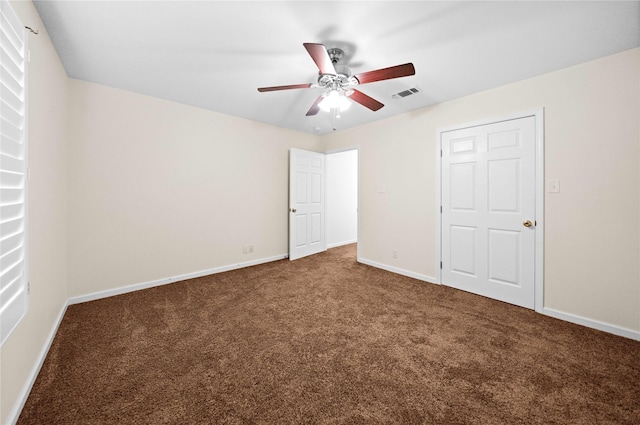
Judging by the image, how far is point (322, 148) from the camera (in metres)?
4.99

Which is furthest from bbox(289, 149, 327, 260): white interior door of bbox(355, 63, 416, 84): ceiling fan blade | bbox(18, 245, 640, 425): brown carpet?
bbox(355, 63, 416, 84): ceiling fan blade

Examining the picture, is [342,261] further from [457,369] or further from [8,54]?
[8,54]

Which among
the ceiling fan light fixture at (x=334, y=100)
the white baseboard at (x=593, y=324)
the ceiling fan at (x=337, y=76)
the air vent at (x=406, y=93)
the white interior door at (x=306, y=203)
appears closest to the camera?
the ceiling fan at (x=337, y=76)

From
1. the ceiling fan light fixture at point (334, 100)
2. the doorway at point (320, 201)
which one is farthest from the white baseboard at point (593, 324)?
the doorway at point (320, 201)

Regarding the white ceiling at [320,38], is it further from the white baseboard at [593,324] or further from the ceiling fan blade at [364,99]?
the white baseboard at [593,324]

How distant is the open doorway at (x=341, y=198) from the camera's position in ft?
18.2

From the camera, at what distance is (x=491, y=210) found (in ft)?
9.41

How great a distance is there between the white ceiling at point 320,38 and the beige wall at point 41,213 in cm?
27

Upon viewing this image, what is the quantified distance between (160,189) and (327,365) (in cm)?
287

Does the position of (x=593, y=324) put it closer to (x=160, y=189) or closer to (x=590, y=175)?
(x=590, y=175)

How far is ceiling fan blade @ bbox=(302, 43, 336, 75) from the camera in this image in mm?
1546

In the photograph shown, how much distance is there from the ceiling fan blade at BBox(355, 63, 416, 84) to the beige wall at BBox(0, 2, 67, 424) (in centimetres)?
210

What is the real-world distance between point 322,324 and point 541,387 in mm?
1520

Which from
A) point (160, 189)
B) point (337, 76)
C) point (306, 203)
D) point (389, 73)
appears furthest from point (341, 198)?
point (389, 73)
